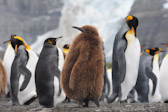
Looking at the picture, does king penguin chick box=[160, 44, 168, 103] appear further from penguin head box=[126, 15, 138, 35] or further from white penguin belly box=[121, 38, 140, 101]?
penguin head box=[126, 15, 138, 35]

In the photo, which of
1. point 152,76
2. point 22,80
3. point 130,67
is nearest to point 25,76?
point 22,80

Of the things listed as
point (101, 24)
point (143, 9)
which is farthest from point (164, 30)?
point (101, 24)

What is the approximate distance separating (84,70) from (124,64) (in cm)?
124

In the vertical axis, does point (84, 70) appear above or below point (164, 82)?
above

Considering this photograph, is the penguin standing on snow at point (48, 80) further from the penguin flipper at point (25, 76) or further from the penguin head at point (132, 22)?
the penguin head at point (132, 22)

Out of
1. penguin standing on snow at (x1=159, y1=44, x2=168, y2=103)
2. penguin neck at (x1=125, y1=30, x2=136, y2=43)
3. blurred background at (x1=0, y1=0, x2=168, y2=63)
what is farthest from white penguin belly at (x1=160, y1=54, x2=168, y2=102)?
blurred background at (x1=0, y1=0, x2=168, y2=63)

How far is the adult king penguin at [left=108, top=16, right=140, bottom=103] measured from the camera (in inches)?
159

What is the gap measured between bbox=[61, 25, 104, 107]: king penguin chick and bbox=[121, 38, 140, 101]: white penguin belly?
1093 millimetres

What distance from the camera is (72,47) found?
3139 millimetres

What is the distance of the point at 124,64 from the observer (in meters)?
4.05

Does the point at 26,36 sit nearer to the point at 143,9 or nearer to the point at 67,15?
the point at 67,15

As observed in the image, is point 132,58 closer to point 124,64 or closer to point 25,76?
point 124,64

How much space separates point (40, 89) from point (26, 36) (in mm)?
25745

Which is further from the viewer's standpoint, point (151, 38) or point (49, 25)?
point (49, 25)
